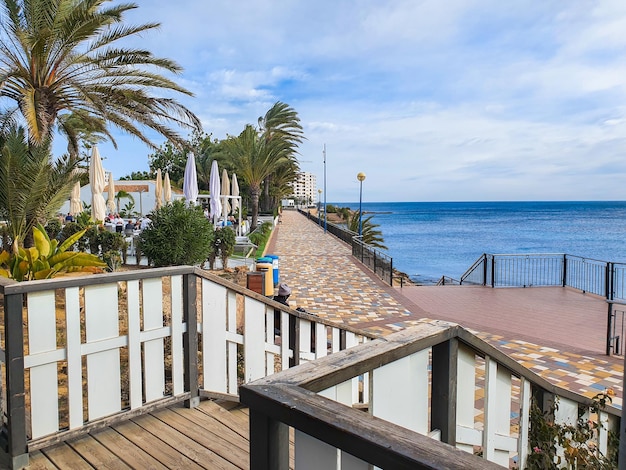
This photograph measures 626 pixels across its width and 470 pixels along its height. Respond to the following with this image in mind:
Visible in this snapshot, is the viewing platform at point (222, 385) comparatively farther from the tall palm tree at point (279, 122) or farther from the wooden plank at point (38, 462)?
the tall palm tree at point (279, 122)

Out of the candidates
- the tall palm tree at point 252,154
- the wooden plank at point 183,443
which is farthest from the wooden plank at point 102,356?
the tall palm tree at point 252,154

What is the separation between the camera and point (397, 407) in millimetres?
1615

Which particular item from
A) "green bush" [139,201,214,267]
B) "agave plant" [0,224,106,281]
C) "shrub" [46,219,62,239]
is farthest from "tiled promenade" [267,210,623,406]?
"shrub" [46,219,62,239]

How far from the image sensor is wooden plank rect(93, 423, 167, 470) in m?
2.59

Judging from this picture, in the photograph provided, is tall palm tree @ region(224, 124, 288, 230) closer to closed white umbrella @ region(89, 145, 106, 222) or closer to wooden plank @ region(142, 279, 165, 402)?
closed white umbrella @ region(89, 145, 106, 222)

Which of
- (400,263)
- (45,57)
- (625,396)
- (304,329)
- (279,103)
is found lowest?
(400,263)

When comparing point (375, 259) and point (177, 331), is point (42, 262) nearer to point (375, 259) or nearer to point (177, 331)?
point (177, 331)

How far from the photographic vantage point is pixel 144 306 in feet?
9.71

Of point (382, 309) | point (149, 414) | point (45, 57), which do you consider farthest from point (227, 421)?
point (45, 57)

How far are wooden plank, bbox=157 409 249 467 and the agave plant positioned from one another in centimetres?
387

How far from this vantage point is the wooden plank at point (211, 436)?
2.75 m

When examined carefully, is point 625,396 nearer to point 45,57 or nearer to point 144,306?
point 144,306

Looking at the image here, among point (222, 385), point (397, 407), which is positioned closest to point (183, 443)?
point (222, 385)

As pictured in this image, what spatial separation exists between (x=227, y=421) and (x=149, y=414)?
0.56m
